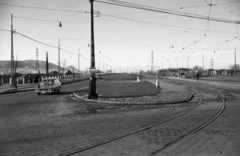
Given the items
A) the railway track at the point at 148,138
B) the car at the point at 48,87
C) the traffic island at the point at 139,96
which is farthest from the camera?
the car at the point at 48,87

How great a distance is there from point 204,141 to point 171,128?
1.56m

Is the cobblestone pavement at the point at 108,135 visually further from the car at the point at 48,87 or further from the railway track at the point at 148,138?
the car at the point at 48,87

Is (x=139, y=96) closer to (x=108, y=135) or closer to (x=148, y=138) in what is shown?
(x=108, y=135)

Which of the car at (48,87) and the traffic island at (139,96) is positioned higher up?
the car at (48,87)

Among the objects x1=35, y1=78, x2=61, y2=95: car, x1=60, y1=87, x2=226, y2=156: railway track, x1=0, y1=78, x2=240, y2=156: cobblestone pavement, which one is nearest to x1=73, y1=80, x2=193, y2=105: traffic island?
x1=35, y1=78, x2=61, y2=95: car

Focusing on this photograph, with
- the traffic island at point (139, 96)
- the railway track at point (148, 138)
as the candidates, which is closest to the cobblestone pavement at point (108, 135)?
the railway track at point (148, 138)

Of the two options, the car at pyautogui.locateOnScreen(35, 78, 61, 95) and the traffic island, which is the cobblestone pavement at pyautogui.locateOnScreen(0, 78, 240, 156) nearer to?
the traffic island

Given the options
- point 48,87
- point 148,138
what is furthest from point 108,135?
point 48,87

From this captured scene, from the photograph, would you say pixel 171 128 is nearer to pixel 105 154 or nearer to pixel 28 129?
pixel 105 154

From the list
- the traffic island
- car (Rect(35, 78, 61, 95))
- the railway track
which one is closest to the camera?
the railway track

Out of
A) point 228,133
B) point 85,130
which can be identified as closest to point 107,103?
A: point 85,130

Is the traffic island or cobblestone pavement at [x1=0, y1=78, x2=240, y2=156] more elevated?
the traffic island

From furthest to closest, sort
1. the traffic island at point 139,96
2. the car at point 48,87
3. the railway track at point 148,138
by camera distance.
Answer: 1. the car at point 48,87
2. the traffic island at point 139,96
3. the railway track at point 148,138

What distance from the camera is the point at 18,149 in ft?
17.3
